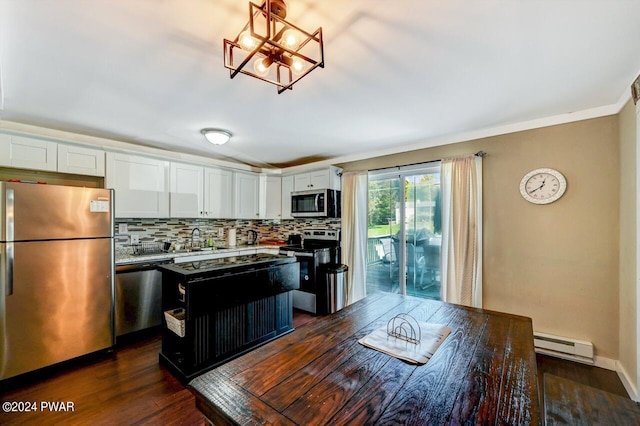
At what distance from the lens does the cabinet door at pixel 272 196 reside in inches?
191

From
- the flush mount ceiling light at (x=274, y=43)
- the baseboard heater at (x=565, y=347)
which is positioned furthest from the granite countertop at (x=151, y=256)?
the baseboard heater at (x=565, y=347)

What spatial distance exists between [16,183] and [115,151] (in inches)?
46.9

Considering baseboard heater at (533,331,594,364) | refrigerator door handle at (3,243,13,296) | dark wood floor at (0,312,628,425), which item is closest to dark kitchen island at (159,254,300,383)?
dark wood floor at (0,312,628,425)

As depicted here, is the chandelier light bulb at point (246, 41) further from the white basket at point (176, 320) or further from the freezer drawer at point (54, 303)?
the freezer drawer at point (54, 303)

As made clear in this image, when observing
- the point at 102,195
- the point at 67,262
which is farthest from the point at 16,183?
the point at 67,262

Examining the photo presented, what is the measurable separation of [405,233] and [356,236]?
0.70 m

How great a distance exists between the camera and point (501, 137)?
3.02 metres

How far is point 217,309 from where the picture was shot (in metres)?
2.27

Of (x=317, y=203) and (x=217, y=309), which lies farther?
(x=317, y=203)

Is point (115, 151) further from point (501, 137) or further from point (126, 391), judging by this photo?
point (501, 137)

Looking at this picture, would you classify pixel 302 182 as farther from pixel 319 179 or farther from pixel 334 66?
pixel 334 66

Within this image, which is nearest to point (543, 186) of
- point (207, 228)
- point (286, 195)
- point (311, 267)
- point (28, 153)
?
point (311, 267)

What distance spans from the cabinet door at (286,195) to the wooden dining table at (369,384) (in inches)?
134

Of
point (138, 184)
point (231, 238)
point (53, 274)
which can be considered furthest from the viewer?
point (231, 238)
